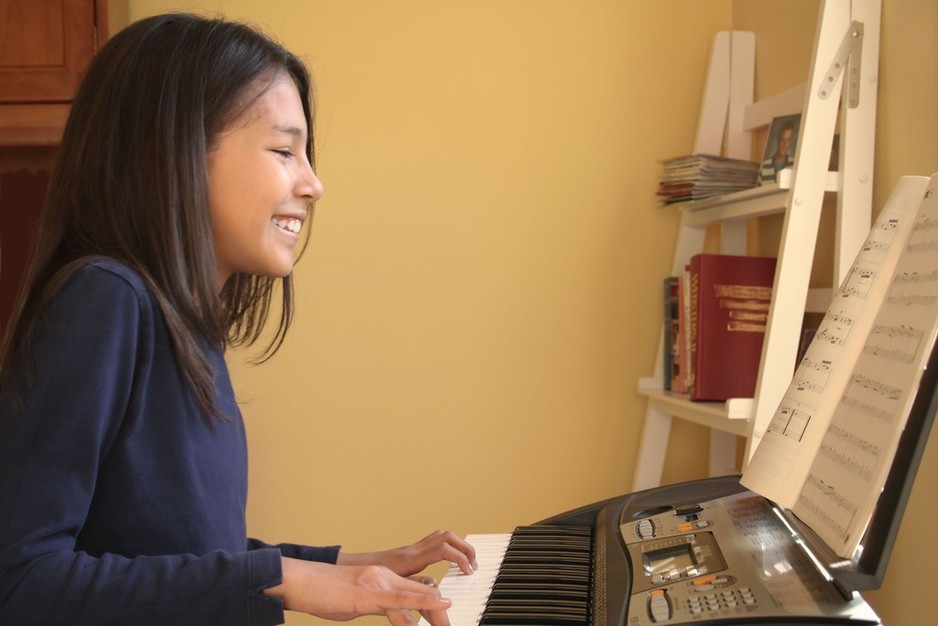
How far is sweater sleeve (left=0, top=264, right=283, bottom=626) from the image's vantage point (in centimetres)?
87

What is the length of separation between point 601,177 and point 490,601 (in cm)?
144

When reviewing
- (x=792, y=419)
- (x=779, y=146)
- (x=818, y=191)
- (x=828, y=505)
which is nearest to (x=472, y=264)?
(x=779, y=146)

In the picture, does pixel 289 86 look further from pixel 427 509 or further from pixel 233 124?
pixel 427 509

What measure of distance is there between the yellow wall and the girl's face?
1.06 metres

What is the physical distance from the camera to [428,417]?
2.28m

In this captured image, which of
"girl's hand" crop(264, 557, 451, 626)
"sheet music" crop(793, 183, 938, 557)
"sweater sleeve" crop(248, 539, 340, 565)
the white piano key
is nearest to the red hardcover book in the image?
the white piano key

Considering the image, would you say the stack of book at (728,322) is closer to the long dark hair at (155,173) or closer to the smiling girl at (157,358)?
the smiling girl at (157,358)

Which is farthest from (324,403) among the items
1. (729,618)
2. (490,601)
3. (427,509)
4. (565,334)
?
(729,618)

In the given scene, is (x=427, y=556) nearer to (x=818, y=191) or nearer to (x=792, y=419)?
(x=792, y=419)

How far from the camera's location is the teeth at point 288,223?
119 centimetres

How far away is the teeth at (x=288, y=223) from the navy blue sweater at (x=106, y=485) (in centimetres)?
24

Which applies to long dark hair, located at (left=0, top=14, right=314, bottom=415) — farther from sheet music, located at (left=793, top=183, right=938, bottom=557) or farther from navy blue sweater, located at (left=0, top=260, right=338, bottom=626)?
sheet music, located at (left=793, top=183, right=938, bottom=557)

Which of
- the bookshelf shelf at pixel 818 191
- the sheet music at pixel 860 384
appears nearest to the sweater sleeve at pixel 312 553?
the sheet music at pixel 860 384

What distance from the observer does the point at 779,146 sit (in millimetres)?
1900
